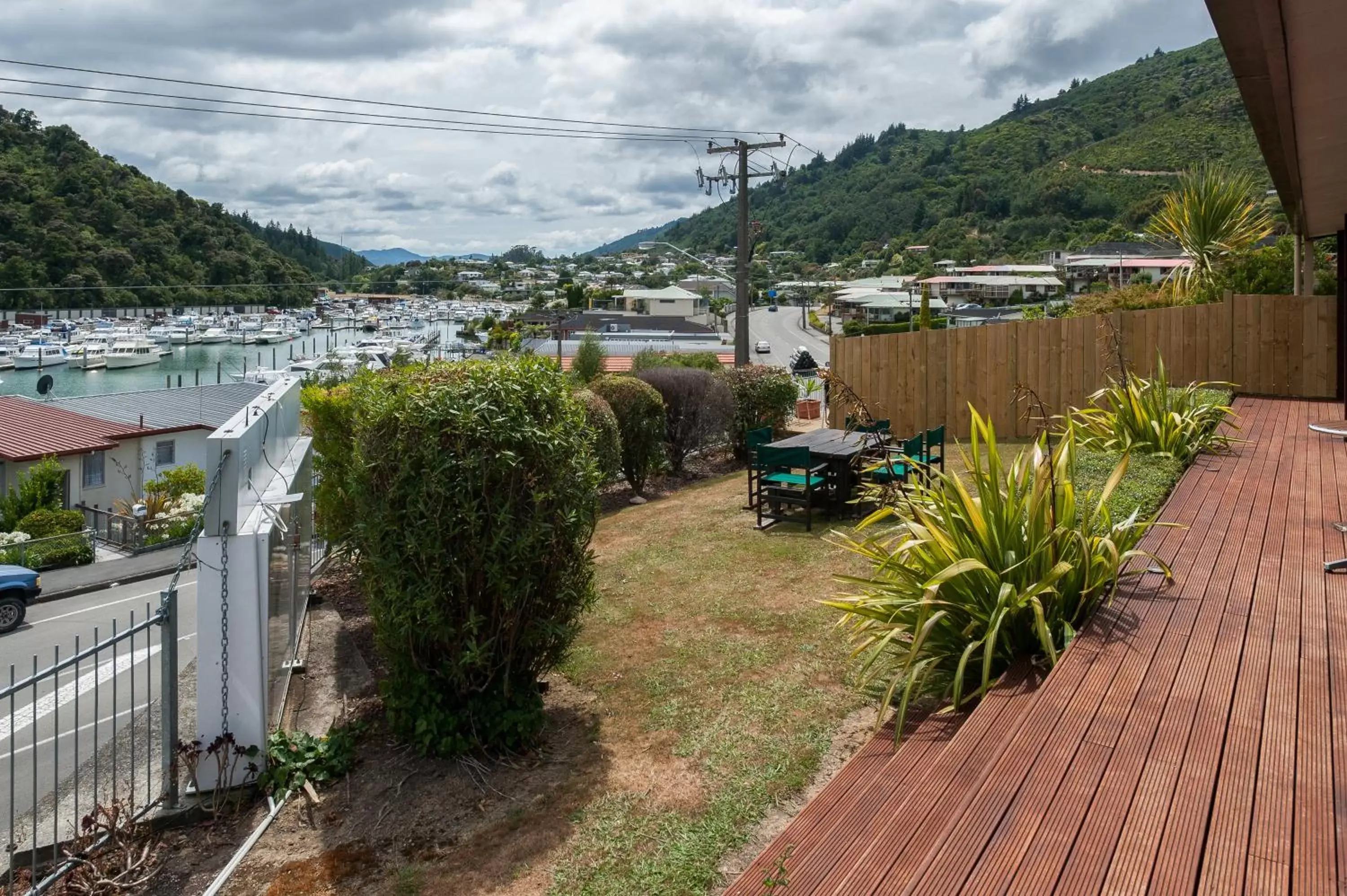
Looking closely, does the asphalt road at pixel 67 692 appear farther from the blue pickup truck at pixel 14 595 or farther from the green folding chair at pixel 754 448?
the green folding chair at pixel 754 448

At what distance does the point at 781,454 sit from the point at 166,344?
3886 inches

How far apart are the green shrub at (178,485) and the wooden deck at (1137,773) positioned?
2797 cm

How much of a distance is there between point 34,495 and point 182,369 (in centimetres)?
7299

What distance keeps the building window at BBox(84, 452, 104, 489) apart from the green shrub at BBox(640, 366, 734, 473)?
22.3m

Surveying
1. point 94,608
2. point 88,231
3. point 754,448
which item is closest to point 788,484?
point 754,448

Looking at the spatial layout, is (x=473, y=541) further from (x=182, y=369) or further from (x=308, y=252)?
(x=308, y=252)

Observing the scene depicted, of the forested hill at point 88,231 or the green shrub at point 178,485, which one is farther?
the forested hill at point 88,231

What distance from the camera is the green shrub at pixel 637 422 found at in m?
13.8

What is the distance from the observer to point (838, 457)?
9805mm

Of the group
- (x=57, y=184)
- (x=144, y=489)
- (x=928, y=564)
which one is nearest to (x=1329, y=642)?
(x=928, y=564)

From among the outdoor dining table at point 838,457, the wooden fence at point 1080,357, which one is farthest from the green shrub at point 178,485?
the outdoor dining table at point 838,457

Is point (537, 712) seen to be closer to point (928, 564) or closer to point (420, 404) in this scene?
point (420, 404)

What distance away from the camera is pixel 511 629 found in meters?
4.79

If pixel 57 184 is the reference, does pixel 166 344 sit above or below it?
below
